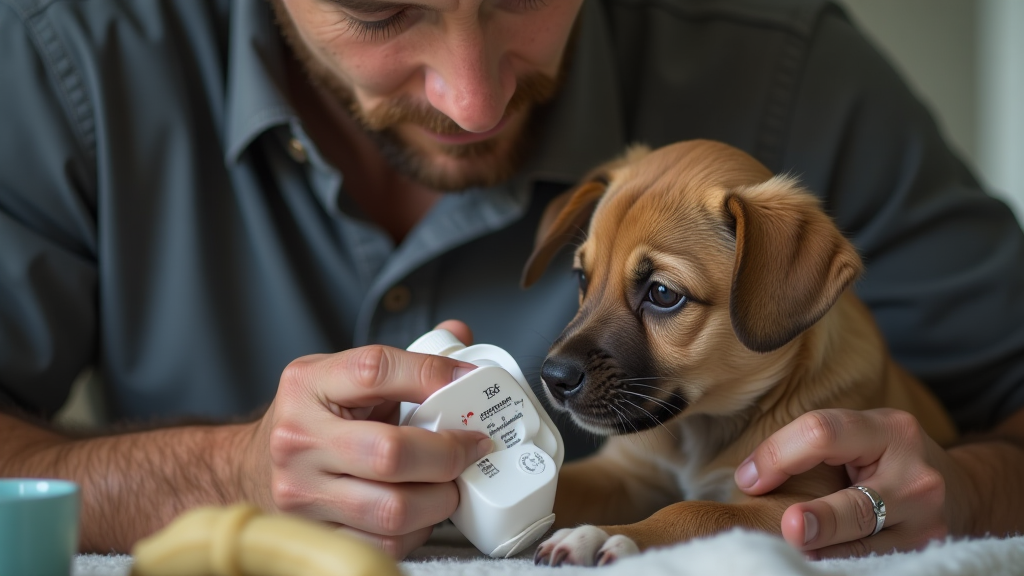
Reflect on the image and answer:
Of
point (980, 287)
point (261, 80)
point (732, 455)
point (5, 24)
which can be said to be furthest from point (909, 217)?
point (5, 24)

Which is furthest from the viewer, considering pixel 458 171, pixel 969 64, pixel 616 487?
pixel 969 64

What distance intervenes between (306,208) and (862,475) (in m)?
1.30

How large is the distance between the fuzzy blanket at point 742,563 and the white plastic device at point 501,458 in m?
0.04

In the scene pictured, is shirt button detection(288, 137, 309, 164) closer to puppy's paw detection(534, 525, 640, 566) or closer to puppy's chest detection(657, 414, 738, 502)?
puppy's chest detection(657, 414, 738, 502)

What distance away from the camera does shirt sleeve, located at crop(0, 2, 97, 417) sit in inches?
67.8

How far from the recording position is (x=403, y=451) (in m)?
1.06

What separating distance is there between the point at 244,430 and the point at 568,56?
3.60 feet

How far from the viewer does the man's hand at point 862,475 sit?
3.97ft

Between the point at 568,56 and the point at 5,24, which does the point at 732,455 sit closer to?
the point at 568,56

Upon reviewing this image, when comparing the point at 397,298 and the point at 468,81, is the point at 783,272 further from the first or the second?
the point at 397,298

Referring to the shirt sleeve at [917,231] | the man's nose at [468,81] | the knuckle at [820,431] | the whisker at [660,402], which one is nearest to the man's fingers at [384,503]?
the whisker at [660,402]

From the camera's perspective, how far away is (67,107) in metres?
1.85

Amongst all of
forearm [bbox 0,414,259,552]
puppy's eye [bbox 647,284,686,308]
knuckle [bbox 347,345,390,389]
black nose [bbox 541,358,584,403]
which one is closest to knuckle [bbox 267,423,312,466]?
knuckle [bbox 347,345,390,389]

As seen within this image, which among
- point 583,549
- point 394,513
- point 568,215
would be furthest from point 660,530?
point 568,215
